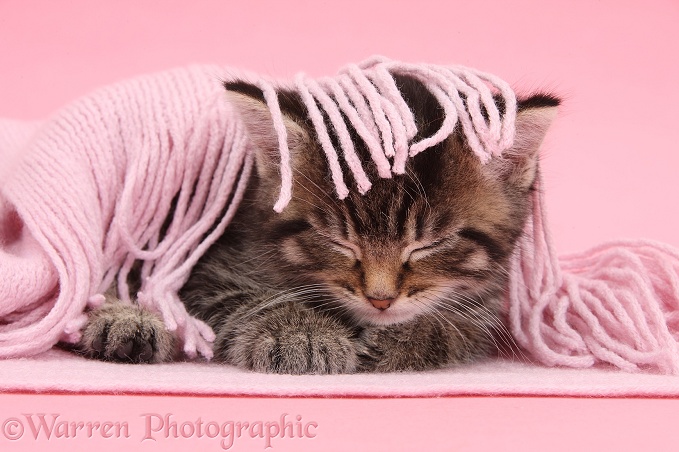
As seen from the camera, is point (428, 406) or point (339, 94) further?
point (339, 94)

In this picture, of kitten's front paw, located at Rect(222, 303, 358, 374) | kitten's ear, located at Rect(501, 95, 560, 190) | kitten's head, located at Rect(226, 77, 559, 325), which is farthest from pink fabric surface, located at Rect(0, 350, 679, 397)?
kitten's ear, located at Rect(501, 95, 560, 190)

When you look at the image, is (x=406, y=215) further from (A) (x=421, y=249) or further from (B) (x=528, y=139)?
(B) (x=528, y=139)

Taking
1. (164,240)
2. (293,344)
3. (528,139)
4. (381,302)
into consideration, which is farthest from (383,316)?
(164,240)

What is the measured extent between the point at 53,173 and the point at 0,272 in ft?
0.79

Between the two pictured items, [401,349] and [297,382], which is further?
[401,349]

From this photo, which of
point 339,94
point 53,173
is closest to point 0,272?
point 53,173

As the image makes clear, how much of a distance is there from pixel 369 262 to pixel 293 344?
21 cm

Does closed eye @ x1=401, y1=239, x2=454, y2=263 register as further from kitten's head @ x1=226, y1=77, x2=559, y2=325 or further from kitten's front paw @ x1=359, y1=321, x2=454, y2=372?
kitten's front paw @ x1=359, y1=321, x2=454, y2=372

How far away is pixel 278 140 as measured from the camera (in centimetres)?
130

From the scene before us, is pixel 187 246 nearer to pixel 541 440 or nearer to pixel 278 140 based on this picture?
pixel 278 140

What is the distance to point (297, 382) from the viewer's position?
119 centimetres

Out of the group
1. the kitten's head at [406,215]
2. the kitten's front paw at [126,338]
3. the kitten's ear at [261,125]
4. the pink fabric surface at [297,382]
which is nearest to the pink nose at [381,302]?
the kitten's head at [406,215]

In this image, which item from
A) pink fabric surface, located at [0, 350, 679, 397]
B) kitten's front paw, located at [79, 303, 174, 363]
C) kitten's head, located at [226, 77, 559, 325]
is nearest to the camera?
pink fabric surface, located at [0, 350, 679, 397]

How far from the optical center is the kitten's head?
126 centimetres
